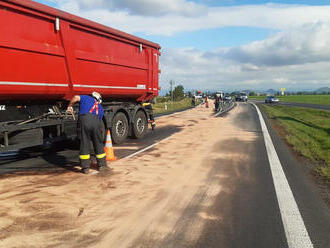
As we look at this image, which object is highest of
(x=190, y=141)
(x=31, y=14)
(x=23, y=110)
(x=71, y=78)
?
(x=31, y=14)

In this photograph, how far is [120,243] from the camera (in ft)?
10.2

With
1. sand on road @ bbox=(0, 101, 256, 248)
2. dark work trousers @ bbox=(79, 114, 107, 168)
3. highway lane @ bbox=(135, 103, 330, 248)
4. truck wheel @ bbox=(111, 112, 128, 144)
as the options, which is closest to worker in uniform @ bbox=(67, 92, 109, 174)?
dark work trousers @ bbox=(79, 114, 107, 168)

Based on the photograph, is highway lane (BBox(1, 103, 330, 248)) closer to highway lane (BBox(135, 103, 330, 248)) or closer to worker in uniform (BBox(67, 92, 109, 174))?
highway lane (BBox(135, 103, 330, 248))

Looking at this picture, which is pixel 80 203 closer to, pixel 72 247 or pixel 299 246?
pixel 72 247

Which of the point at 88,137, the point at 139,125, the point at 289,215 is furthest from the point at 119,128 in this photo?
the point at 289,215

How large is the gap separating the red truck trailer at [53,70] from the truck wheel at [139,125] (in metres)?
0.42

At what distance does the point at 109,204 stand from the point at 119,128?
229 inches

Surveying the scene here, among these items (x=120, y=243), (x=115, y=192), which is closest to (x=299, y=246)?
(x=120, y=243)

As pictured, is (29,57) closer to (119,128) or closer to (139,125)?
(119,128)

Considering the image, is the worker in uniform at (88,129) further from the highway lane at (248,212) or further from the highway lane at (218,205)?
the highway lane at (248,212)

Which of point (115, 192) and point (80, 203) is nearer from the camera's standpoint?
point (80, 203)

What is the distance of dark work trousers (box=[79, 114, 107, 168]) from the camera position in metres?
5.85

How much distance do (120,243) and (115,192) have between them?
5.46ft

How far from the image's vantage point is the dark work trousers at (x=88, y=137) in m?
5.85
